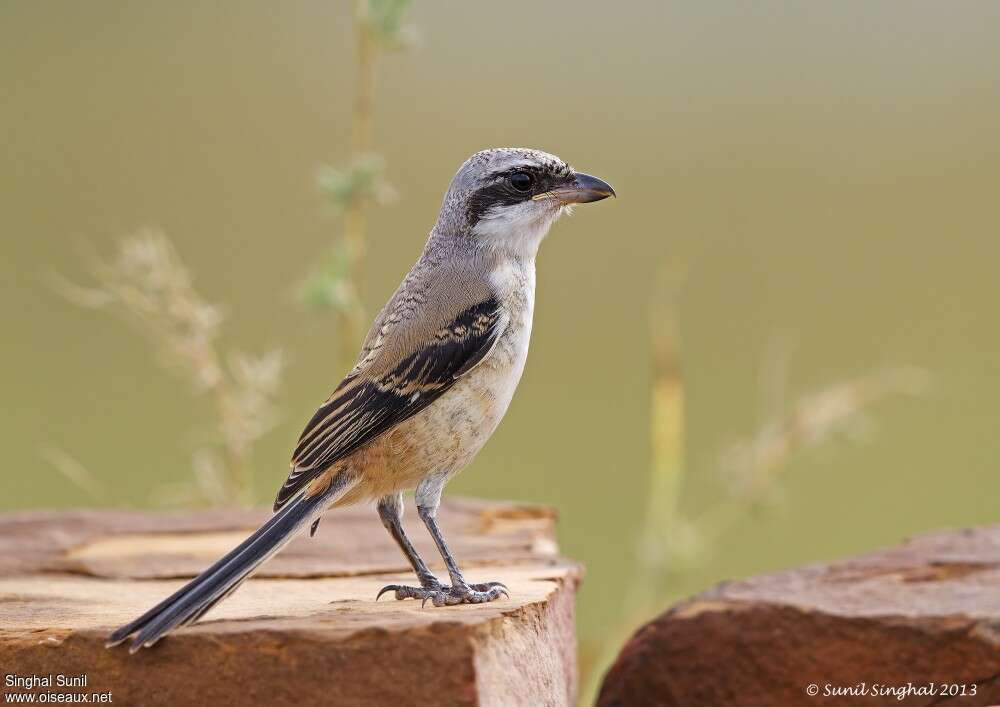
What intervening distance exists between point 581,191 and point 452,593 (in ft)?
4.41

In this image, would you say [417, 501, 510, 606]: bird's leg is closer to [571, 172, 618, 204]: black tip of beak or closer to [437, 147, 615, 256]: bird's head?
[437, 147, 615, 256]: bird's head

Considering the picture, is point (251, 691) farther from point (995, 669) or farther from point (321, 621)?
point (995, 669)

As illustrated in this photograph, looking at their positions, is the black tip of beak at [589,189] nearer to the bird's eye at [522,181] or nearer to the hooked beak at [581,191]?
the hooked beak at [581,191]

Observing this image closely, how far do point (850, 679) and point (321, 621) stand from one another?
76.8 inches

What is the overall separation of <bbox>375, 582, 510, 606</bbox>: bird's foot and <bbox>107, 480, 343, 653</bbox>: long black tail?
523mm

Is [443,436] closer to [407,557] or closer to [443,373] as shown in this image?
[443,373]

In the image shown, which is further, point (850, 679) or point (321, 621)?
point (850, 679)

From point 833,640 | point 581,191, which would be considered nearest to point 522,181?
point 581,191

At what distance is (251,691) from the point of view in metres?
3.13

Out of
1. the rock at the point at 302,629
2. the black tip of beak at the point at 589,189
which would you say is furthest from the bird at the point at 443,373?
the rock at the point at 302,629

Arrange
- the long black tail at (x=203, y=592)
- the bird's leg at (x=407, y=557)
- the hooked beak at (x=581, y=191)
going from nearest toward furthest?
the long black tail at (x=203, y=592), the bird's leg at (x=407, y=557), the hooked beak at (x=581, y=191)

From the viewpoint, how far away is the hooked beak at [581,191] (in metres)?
3.94

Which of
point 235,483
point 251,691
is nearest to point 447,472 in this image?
point 251,691

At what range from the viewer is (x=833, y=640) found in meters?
4.17
